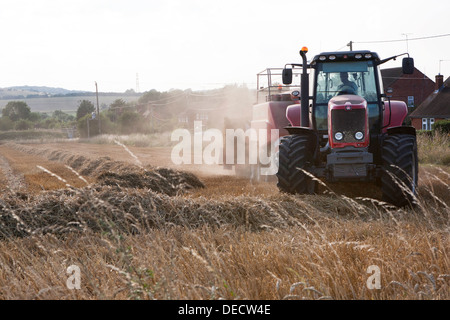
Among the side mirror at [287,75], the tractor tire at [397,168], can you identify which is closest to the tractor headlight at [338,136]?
the tractor tire at [397,168]

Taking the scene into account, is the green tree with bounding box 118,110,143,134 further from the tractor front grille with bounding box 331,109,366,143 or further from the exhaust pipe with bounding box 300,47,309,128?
the tractor front grille with bounding box 331,109,366,143

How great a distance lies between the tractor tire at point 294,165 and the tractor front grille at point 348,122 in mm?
589

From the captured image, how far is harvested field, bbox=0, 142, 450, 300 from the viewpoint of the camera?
4012 mm

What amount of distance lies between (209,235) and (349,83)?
5.01 meters

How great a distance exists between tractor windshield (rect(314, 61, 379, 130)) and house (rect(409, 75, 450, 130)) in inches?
1468

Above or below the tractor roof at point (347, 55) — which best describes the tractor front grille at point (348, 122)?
below

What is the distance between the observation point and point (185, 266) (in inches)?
197

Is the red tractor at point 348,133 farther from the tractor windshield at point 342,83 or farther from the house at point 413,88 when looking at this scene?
the house at point 413,88

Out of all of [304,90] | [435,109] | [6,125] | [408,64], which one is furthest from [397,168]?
[6,125]

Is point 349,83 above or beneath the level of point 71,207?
above

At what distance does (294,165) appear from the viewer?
29.2ft

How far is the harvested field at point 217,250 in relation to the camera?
401cm
